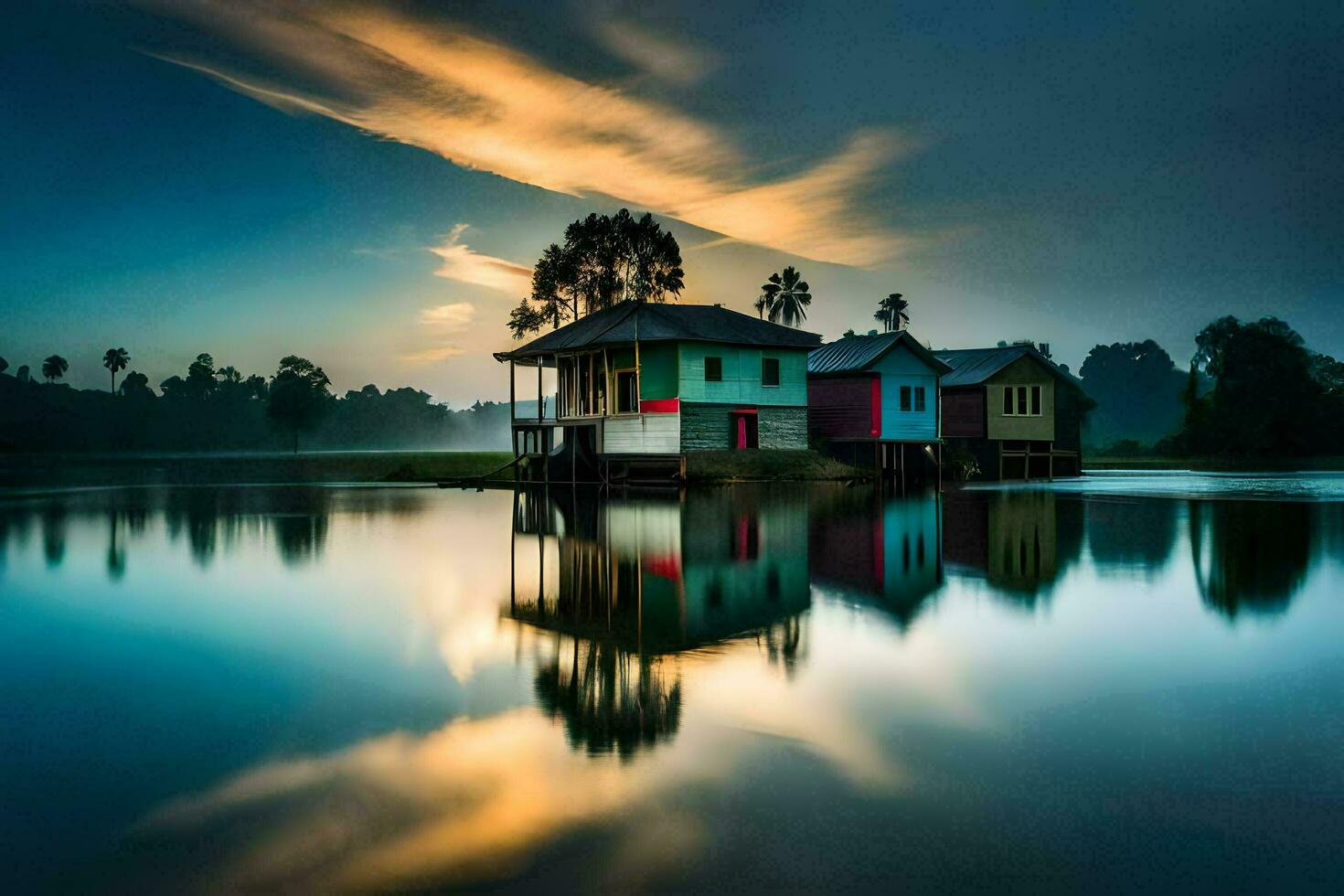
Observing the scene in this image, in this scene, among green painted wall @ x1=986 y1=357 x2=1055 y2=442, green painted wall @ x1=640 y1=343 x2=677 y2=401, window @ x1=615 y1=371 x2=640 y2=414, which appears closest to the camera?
green painted wall @ x1=640 y1=343 x2=677 y2=401

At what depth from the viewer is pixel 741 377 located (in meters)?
45.0

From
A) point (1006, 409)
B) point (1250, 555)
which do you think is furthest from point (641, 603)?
point (1006, 409)

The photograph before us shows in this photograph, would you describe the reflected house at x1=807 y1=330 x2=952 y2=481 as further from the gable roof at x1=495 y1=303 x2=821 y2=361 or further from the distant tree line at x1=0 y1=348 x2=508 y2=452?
the distant tree line at x1=0 y1=348 x2=508 y2=452

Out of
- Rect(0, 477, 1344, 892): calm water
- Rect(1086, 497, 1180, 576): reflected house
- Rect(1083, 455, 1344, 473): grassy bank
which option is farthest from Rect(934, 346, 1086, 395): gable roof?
Rect(0, 477, 1344, 892): calm water

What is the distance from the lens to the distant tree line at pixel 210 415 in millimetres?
125375

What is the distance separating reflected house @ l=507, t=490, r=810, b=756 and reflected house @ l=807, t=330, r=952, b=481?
82.7ft

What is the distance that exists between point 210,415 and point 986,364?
142 meters

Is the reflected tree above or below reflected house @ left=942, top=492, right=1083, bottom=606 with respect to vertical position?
above

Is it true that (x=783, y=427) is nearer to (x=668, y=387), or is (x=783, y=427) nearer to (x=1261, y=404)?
(x=668, y=387)

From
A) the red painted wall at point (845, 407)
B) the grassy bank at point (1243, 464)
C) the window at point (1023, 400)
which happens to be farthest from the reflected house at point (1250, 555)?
the grassy bank at point (1243, 464)

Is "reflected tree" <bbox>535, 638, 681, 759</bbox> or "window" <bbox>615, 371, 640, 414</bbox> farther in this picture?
"window" <bbox>615, 371, 640, 414</bbox>

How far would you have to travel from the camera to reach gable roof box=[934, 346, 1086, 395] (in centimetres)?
5334

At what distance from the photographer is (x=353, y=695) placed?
7754 millimetres

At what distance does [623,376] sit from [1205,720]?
132 feet
